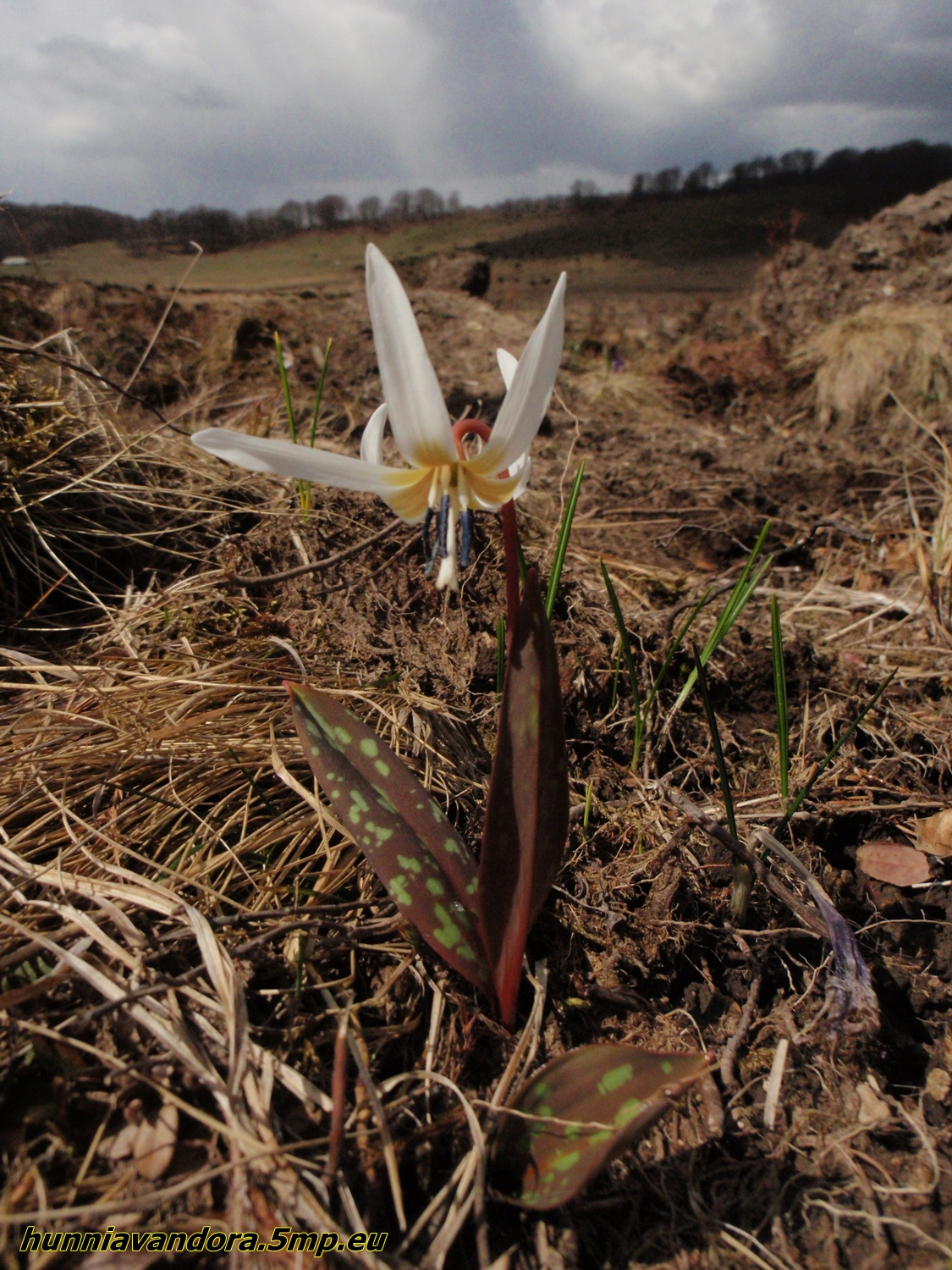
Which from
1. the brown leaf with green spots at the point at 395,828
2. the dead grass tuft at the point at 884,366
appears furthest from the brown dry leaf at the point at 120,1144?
the dead grass tuft at the point at 884,366

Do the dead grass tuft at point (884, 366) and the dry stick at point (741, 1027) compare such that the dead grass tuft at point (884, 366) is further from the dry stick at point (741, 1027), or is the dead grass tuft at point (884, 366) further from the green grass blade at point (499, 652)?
the dry stick at point (741, 1027)

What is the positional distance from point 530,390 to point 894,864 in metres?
1.31

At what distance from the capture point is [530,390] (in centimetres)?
89

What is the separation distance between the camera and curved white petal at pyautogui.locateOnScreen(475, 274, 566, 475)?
33.2 inches

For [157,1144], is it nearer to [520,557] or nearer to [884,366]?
[520,557]

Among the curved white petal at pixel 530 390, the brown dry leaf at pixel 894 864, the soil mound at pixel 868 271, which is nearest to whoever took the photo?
→ the curved white petal at pixel 530 390

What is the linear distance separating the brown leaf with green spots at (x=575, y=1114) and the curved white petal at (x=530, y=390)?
0.84 metres

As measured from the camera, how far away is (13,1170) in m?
0.84

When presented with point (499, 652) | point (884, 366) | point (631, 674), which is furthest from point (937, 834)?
point (884, 366)

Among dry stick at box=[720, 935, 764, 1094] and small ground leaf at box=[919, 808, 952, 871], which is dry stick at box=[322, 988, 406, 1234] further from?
small ground leaf at box=[919, 808, 952, 871]

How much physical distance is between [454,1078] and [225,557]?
5.12ft

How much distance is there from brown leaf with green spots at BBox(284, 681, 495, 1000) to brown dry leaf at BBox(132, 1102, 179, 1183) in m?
0.41

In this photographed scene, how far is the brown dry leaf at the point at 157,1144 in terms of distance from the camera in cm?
88

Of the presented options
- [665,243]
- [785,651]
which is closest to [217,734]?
[785,651]
